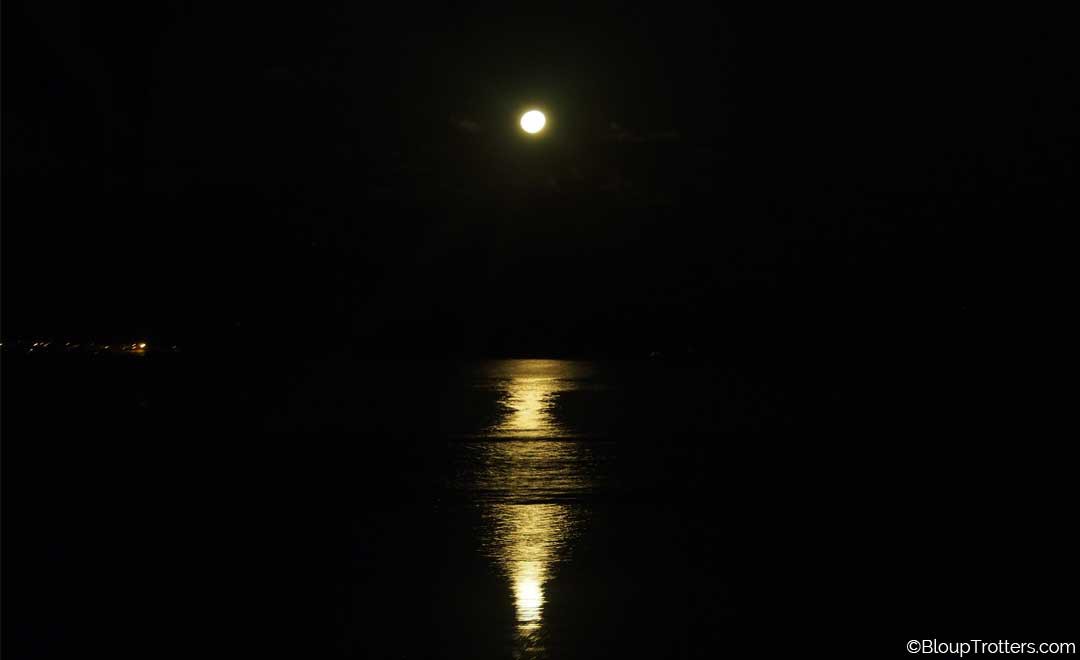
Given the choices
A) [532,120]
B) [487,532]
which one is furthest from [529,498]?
[532,120]

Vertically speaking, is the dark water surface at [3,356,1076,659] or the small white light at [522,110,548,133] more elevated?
Result: the small white light at [522,110,548,133]

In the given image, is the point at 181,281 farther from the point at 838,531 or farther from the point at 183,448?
the point at 838,531

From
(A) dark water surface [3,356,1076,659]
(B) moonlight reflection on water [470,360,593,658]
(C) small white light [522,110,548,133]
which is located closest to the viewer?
(A) dark water surface [3,356,1076,659]

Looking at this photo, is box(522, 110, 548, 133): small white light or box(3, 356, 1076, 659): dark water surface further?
box(522, 110, 548, 133): small white light

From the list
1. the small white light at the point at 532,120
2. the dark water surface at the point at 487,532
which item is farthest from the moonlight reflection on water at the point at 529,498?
the small white light at the point at 532,120

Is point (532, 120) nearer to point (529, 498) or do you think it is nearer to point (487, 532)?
point (529, 498)

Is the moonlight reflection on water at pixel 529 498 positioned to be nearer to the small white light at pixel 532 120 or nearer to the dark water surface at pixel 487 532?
the dark water surface at pixel 487 532

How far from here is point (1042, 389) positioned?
15422 millimetres

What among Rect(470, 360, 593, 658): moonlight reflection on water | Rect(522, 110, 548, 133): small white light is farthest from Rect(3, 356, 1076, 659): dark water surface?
Rect(522, 110, 548, 133): small white light

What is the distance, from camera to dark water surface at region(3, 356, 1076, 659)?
16.5 feet

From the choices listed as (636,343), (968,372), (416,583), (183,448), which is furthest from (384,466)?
(636,343)

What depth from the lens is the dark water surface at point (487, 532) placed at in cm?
504

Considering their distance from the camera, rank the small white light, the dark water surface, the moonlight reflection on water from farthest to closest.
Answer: the small white light
the moonlight reflection on water
the dark water surface

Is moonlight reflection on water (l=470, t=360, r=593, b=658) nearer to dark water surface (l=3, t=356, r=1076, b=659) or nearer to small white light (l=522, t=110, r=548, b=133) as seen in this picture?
dark water surface (l=3, t=356, r=1076, b=659)
